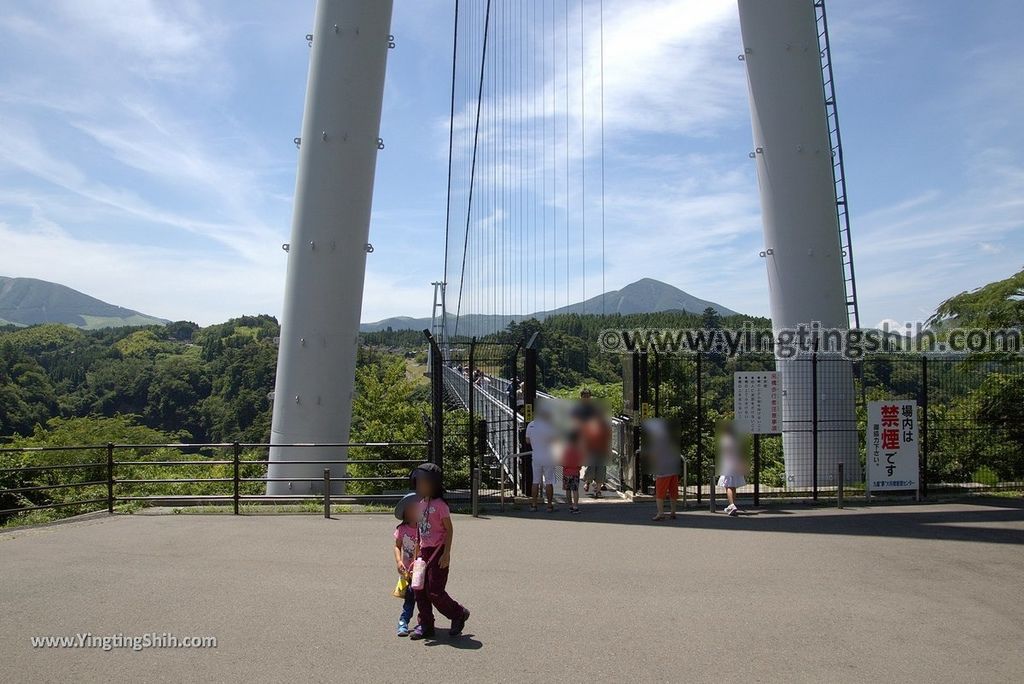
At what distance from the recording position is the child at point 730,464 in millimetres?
10312

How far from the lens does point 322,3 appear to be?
13.5m

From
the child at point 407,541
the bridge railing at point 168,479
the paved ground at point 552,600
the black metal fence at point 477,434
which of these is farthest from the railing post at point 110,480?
the child at point 407,541

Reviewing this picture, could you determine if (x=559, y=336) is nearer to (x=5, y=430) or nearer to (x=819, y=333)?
(x=819, y=333)

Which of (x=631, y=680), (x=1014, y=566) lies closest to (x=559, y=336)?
(x=1014, y=566)

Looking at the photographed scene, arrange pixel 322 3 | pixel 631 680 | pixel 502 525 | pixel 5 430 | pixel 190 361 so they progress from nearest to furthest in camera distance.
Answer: pixel 631 680
pixel 502 525
pixel 322 3
pixel 5 430
pixel 190 361

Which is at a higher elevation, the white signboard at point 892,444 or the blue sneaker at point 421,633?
the white signboard at point 892,444

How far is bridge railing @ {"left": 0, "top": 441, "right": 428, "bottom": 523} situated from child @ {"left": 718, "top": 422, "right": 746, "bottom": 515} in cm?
433

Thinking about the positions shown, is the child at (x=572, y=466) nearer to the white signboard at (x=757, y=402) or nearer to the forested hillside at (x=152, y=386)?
the white signboard at (x=757, y=402)

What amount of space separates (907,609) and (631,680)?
2.87 meters

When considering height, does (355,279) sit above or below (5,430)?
above

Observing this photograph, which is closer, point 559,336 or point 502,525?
point 502,525

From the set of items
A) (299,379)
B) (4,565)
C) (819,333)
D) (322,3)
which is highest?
(322,3)

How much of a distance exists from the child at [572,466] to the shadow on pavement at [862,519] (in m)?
0.24

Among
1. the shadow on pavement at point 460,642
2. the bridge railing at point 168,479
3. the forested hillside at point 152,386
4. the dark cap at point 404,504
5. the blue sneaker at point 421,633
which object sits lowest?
the shadow on pavement at point 460,642
